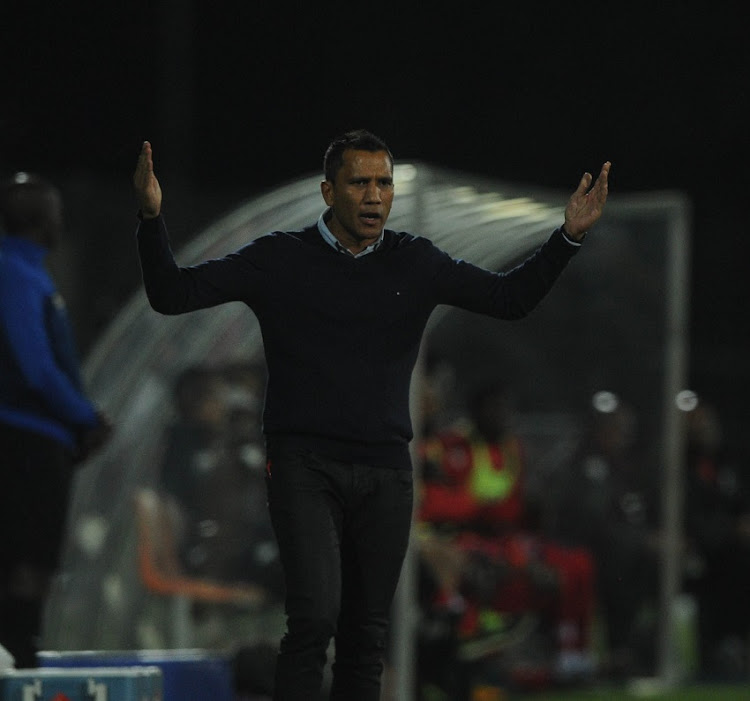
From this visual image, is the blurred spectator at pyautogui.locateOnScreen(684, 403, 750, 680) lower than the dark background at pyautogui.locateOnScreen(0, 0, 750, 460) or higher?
lower

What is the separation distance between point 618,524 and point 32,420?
485 cm

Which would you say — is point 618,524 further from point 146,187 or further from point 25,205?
point 146,187

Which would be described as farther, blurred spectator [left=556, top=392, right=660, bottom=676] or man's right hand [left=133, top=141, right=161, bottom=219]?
blurred spectator [left=556, top=392, right=660, bottom=676]

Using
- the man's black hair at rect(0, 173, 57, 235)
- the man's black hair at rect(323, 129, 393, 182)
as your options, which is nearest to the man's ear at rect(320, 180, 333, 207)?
the man's black hair at rect(323, 129, 393, 182)

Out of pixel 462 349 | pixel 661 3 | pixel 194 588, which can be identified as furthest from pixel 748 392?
pixel 661 3

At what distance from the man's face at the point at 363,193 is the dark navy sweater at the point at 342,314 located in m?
0.11

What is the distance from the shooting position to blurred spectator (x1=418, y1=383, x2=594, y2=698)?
949 cm

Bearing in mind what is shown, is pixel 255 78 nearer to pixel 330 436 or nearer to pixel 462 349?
pixel 462 349

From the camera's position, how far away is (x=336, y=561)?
5699 mm

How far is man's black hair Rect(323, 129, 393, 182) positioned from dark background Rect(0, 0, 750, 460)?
1337 centimetres

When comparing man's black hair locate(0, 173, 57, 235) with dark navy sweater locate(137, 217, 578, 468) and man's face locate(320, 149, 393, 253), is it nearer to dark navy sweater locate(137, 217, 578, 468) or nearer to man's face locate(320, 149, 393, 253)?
dark navy sweater locate(137, 217, 578, 468)

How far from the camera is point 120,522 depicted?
9.55 metres

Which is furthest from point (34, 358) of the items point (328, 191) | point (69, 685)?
point (328, 191)

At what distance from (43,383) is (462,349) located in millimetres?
5990
